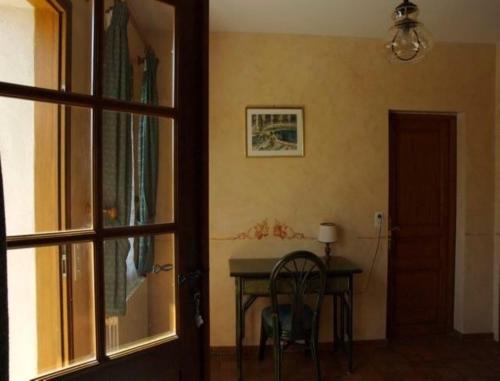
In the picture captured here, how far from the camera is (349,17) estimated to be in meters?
2.47

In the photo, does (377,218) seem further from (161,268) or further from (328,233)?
(161,268)

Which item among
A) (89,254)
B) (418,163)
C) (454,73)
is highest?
(454,73)

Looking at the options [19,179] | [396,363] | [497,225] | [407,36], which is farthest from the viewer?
[497,225]

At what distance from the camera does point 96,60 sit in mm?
901

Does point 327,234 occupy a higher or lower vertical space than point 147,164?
lower

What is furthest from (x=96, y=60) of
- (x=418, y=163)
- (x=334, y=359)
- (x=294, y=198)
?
(x=418, y=163)

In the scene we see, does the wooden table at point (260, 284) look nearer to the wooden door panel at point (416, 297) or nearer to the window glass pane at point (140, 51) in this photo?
the wooden door panel at point (416, 297)

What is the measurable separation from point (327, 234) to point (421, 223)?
1062 millimetres

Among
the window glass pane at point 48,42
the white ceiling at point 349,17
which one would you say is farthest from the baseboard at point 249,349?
the white ceiling at point 349,17

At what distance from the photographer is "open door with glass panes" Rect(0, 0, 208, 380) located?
2.77 ft

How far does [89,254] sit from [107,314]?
194 mm

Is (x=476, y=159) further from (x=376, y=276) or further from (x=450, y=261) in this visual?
(x=376, y=276)

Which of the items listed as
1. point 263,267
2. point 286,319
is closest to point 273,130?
point 263,267

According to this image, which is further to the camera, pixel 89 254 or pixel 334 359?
pixel 334 359
